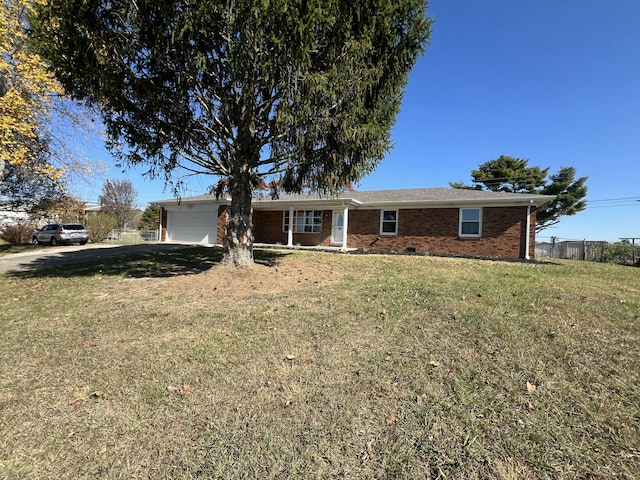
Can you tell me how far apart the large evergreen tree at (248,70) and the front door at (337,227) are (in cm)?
973

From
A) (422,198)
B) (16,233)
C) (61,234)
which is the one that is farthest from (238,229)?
(16,233)

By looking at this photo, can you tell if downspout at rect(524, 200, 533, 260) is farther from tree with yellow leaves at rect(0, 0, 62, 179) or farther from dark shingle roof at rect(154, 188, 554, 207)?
tree with yellow leaves at rect(0, 0, 62, 179)

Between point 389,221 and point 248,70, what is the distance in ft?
40.4

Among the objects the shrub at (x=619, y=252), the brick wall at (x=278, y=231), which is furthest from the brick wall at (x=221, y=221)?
the shrub at (x=619, y=252)

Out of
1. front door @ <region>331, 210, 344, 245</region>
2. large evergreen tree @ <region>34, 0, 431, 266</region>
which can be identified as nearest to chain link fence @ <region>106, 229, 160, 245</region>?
front door @ <region>331, 210, 344, 245</region>

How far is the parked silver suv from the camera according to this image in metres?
21.9

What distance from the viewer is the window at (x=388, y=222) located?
16922 mm

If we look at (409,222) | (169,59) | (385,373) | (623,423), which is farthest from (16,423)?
(409,222)

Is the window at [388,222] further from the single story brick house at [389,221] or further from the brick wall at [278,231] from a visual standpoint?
the brick wall at [278,231]

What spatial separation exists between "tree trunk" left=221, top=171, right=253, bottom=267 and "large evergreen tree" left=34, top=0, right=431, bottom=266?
0.03 metres

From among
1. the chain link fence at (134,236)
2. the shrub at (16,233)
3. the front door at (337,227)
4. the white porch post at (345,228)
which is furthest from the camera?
the chain link fence at (134,236)

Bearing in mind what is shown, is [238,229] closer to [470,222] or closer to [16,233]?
[470,222]

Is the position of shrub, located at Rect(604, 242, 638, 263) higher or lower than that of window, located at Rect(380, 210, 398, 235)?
lower

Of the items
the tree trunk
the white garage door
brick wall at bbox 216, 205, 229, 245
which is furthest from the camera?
the white garage door
